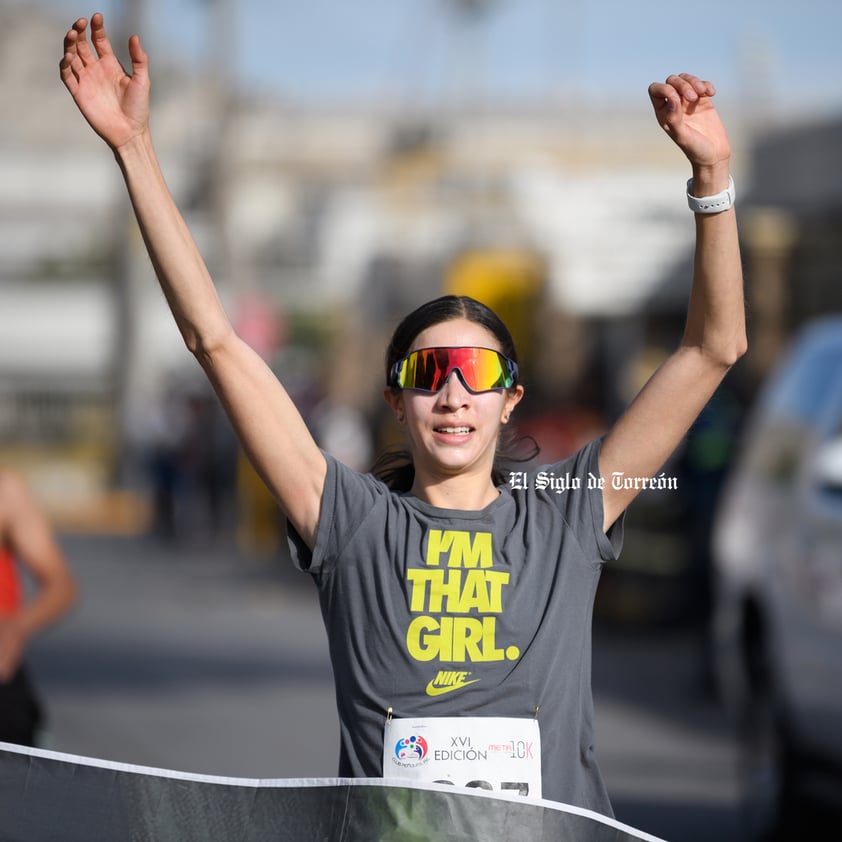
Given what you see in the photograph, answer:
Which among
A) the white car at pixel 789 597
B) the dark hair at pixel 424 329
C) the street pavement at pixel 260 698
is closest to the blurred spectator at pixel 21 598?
the dark hair at pixel 424 329

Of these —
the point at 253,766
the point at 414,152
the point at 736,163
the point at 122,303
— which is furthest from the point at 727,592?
the point at 414,152

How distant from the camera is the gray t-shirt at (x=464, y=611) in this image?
3.06 m

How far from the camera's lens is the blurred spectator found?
467 cm

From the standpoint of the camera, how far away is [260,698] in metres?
10.7

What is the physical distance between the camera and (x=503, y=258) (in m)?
21.9

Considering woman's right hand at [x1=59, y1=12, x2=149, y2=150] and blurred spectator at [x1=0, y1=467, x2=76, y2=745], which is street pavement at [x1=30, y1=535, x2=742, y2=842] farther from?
woman's right hand at [x1=59, y1=12, x2=149, y2=150]

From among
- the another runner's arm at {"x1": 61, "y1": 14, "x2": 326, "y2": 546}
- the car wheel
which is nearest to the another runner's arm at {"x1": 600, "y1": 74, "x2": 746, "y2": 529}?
the another runner's arm at {"x1": 61, "y1": 14, "x2": 326, "y2": 546}

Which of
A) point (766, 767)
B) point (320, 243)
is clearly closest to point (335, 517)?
point (766, 767)

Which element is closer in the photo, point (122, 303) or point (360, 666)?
point (360, 666)

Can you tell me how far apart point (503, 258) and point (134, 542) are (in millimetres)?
6124

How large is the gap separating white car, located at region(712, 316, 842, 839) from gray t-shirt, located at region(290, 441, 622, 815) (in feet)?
10.8

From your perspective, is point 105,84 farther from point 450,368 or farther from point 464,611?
point 464,611

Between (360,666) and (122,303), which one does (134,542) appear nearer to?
(122,303)

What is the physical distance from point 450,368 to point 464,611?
0.45 m
